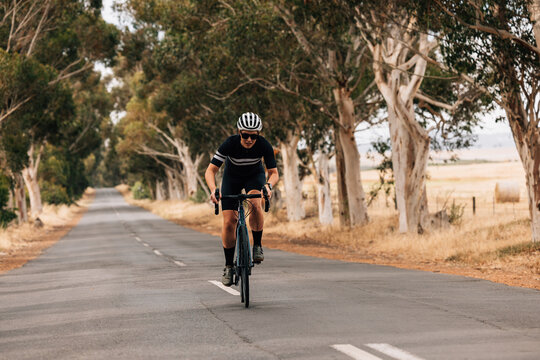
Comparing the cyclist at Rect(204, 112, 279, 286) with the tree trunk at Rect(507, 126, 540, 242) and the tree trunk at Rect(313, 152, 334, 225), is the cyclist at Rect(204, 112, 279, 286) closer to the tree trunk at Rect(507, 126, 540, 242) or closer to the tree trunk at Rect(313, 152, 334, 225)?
the tree trunk at Rect(507, 126, 540, 242)

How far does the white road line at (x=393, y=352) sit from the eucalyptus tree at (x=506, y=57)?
9069 mm

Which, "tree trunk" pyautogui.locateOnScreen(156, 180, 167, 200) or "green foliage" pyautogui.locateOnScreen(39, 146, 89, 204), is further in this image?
"tree trunk" pyautogui.locateOnScreen(156, 180, 167, 200)

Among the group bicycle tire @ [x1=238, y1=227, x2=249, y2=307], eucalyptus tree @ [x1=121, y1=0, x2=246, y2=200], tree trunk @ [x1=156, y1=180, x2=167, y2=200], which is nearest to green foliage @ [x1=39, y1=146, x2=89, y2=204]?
tree trunk @ [x1=156, y1=180, x2=167, y2=200]

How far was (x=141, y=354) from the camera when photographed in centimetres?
567

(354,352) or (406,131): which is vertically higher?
(406,131)

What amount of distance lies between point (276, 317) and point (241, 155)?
6.34ft

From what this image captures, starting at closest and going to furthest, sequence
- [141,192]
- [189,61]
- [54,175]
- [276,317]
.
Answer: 1. [276,317]
2. [189,61]
3. [54,175]
4. [141,192]

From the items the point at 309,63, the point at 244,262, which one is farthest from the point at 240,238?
the point at 309,63

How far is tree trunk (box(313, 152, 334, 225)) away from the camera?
2908cm

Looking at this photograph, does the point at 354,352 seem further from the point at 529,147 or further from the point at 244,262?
the point at 529,147

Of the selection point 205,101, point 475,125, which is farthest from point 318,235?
point 205,101

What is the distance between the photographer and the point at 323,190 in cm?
2905

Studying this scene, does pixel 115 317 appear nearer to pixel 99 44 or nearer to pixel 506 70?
pixel 506 70

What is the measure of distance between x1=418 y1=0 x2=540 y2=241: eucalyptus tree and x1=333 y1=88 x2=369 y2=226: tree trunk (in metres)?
8.15
